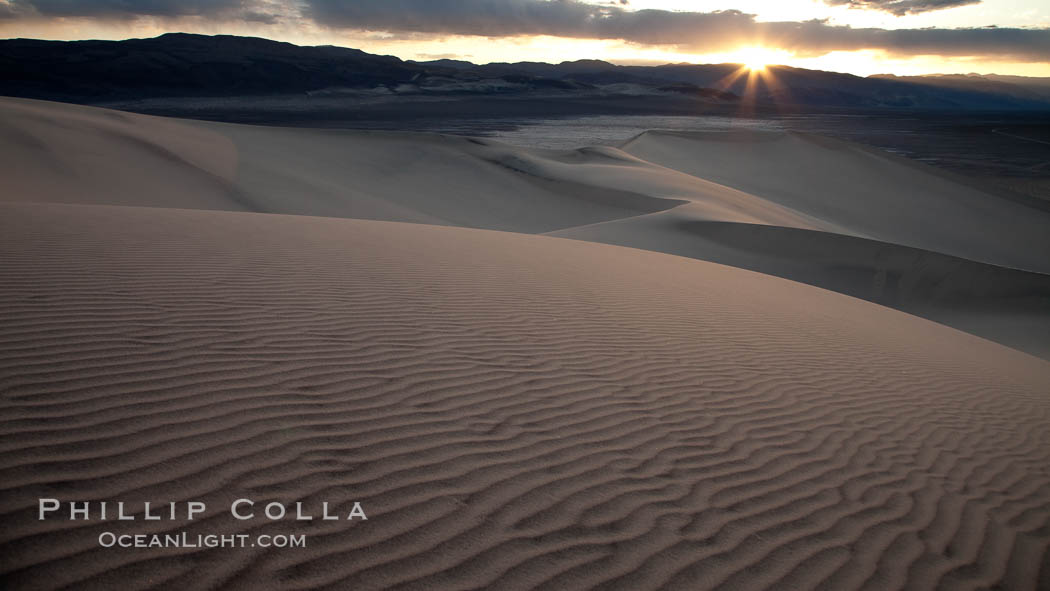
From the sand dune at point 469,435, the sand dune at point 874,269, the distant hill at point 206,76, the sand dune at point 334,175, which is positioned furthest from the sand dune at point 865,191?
the distant hill at point 206,76

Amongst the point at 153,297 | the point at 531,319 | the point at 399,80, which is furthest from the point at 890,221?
the point at 399,80

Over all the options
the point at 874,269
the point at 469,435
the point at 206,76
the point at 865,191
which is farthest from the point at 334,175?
the point at 206,76

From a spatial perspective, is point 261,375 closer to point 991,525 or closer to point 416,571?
point 416,571

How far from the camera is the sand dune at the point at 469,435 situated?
8.04 feet

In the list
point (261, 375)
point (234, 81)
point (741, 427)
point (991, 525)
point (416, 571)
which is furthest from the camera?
point (234, 81)

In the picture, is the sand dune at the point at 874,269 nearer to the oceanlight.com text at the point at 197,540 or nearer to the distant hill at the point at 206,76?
the oceanlight.com text at the point at 197,540

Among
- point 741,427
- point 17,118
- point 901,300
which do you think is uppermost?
point 17,118

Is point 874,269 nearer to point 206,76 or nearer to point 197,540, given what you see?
point 197,540

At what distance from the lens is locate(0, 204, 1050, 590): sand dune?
2.45 metres

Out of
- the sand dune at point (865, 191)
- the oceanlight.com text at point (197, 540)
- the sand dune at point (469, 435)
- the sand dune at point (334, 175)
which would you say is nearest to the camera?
the oceanlight.com text at point (197, 540)

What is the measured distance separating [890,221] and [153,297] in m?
24.7

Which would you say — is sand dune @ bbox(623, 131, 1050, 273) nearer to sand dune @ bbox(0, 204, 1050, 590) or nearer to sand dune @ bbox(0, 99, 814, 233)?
sand dune @ bbox(0, 99, 814, 233)

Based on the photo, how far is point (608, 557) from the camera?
8.39 feet

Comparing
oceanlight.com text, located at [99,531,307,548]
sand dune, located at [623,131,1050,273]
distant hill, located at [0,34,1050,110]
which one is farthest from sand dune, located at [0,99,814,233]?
distant hill, located at [0,34,1050,110]
